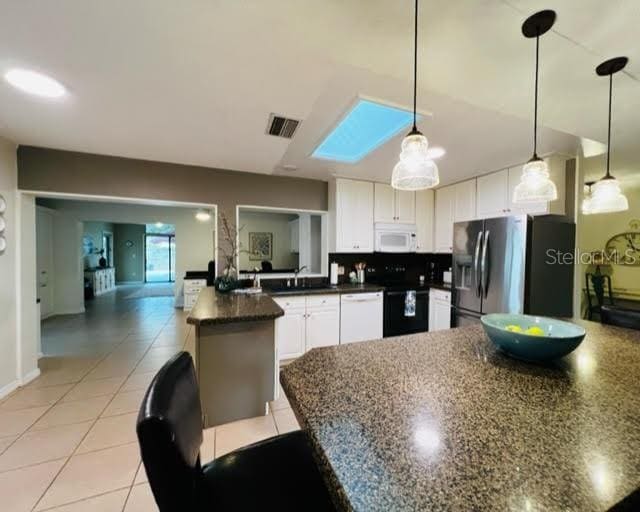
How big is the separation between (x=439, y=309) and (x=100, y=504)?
3706mm

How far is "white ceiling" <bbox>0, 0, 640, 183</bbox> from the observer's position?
113 cm

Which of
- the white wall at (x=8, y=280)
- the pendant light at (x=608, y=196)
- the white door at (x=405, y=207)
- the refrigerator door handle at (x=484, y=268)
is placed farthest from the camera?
the white door at (x=405, y=207)

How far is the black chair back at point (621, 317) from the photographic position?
71.6 inches

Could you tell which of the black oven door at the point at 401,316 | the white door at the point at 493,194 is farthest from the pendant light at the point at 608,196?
the black oven door at the point at 401,316

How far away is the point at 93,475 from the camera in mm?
1679

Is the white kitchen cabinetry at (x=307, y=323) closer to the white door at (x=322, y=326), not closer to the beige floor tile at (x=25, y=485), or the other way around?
the white door at (x=322, y=326)

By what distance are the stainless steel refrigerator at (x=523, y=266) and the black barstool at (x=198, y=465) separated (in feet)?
8.58

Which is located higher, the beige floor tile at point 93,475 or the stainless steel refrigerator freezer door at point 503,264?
the stainless steel refrigerator freezer door at point 503,264

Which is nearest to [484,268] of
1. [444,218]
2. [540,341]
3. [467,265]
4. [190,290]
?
[467,265]

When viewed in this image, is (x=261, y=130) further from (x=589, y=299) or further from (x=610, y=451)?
(x=589, y=299)

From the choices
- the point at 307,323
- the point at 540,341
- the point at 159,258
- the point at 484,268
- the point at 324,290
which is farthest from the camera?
the point at 159,258

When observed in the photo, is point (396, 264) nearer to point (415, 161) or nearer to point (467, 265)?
point (467, 265)

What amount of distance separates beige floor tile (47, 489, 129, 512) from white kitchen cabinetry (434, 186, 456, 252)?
4168mm

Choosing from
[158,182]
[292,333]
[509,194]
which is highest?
[158,182]
